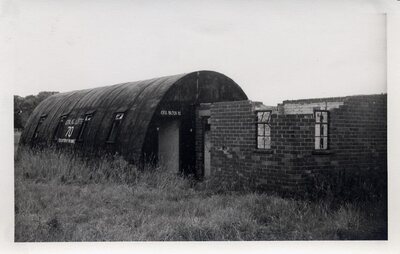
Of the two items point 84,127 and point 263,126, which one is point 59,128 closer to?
point 84,127

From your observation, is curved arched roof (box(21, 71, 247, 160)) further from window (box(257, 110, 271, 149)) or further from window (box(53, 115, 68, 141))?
window (box(257, 110, 271, 149))

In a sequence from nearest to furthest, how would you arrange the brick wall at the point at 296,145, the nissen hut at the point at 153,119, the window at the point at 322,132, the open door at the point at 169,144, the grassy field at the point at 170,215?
the grassy field at the point at 170,215
the brick wall at the point at 296,145
the window at the point at 322,132
the nissen hut at the point at 153,119
the open door at the point at 169,144

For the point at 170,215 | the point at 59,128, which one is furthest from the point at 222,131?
the point at 59,128

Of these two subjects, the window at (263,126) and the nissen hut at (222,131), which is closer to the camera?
the nissen hut at (222,131)

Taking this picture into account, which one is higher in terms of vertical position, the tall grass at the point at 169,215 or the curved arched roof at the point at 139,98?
the curved arched roof at the point at 139,98

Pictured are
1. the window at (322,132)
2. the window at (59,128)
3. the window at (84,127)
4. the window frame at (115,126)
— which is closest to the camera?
the window at (322,132)

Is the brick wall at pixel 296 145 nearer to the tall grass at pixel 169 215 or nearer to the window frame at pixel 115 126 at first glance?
the tall grass at pixel 169 215

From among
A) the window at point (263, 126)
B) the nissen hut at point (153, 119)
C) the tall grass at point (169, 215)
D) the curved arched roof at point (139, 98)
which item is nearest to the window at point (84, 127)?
the nissen hut at point (153, 119)

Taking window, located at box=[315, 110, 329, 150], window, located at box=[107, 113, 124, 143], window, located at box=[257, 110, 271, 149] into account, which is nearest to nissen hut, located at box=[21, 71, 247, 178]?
window, located at box=[107, 113, 124, 143]

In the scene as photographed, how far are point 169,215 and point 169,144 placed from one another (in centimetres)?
438

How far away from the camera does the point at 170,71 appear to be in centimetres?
1003

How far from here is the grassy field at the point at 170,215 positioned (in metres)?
6.89

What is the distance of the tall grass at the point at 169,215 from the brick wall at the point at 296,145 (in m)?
0.50

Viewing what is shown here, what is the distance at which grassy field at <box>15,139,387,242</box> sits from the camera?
6891mm
